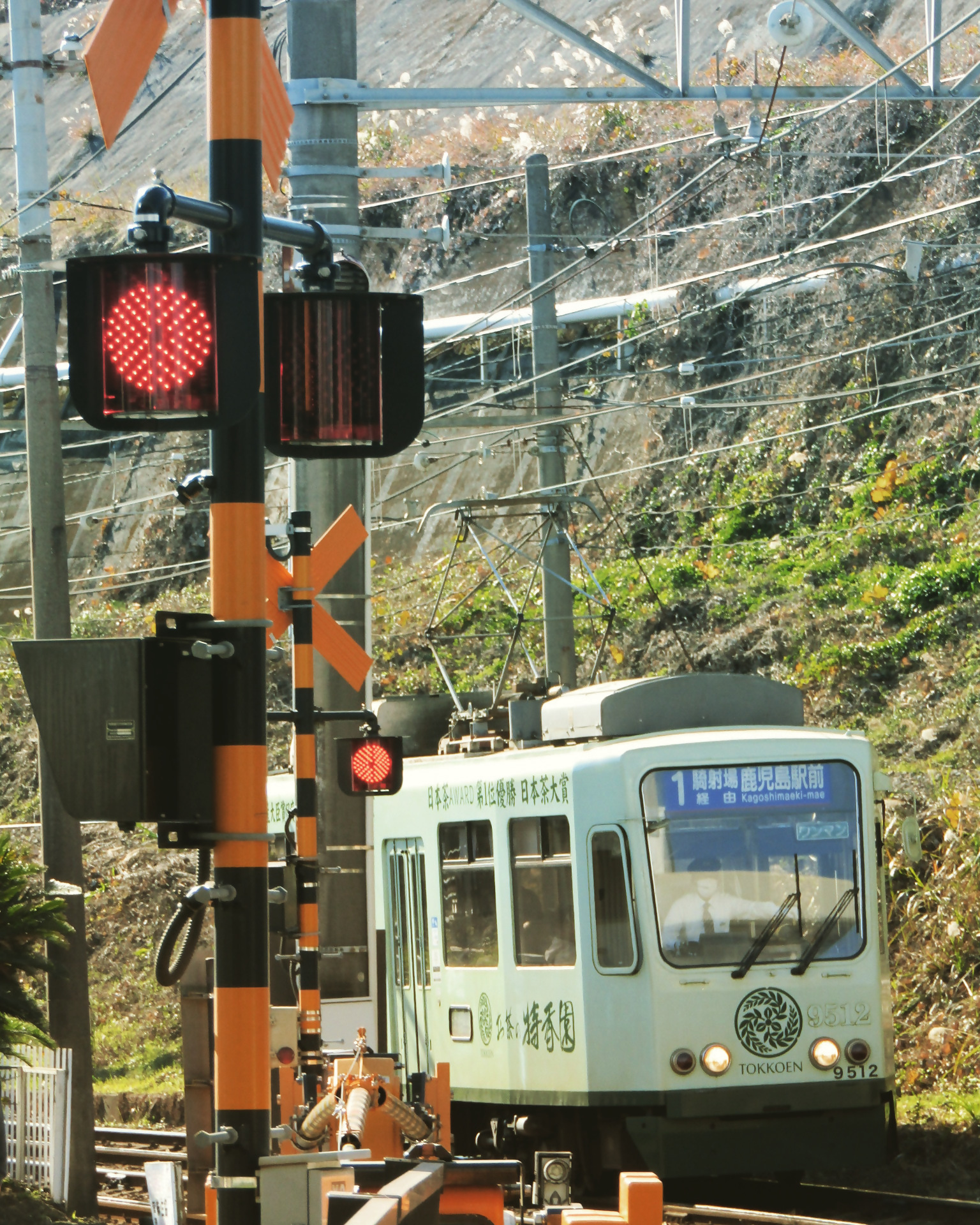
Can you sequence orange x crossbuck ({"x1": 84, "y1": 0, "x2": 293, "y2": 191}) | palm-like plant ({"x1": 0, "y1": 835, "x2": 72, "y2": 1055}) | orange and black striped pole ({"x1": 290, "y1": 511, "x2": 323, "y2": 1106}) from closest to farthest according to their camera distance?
1. orange x crossbuck ({"x1": 84, "y1": 0, "x2": 293, "y2": 191})
2. orange and black striped pole ({"x1": 290, "y1": 511, "x2": 323, "y2": 1106})
3. palm-like plant ({"x1": 0, "y1": 835, "x2": 72, "y2": 1055})

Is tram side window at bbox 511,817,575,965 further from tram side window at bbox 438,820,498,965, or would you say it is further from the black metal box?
the black metal box

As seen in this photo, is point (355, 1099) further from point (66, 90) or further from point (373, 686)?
point (66, 90)

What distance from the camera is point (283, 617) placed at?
1005 centimetres

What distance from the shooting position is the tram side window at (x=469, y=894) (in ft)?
42.6

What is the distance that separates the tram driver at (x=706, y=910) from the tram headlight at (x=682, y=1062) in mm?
644

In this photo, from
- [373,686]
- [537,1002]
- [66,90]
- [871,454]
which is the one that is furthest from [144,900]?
[66,90]

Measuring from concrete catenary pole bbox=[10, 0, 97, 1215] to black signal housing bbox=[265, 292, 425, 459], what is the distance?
7.42m

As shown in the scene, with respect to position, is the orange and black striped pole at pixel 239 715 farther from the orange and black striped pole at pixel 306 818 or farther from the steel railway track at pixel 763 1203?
the steel railway track at pixel 763 1203

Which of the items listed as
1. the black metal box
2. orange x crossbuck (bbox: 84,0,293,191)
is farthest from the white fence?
the black metal box

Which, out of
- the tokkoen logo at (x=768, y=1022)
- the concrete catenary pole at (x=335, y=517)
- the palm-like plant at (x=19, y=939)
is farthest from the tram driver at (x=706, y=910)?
the palm-like plant at (x=19, y=939)

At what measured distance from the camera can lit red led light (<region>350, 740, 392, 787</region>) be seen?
10328 millimetres

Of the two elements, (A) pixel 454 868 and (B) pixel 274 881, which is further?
(A) pixel 454 868

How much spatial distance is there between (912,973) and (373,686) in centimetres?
1680

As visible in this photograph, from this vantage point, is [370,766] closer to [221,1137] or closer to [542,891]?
[542,891]
